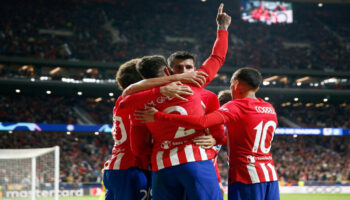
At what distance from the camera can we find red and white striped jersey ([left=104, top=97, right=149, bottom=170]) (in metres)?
Result: 3.93

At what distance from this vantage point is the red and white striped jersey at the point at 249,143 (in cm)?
382

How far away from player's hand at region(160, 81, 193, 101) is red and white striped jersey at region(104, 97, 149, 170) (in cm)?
80

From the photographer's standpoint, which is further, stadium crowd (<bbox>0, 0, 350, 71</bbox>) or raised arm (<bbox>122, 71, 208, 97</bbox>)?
stadium crowd (<bbox>0, 0, 350, 71</bbox>)

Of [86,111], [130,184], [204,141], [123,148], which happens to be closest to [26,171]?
[123,148]

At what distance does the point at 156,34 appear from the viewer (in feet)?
127

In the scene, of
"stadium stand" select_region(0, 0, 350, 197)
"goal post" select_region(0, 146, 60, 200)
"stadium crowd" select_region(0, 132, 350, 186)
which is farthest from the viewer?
"stadium stand" select_region(0, 0, 350, 197)

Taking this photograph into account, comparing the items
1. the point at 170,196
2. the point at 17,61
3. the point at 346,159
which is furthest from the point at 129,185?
the point at 346,159

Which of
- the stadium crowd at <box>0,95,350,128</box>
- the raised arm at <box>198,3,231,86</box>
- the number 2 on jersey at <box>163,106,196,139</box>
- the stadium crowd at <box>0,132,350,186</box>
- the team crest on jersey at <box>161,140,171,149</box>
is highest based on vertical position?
the stadium crowd at <box>0,95,350,128</box>

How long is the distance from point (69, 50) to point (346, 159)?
23.1m

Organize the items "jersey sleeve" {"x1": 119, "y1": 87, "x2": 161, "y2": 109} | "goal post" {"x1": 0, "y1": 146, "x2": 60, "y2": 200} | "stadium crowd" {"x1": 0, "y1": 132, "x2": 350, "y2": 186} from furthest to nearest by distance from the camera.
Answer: "stadium crowd" {"x1": 0, "y1": 132, "x2": 350, "y2": 186} → "goal post" {"x1": 0, "y1": 146, "x2": 60, "y2": 200} → "jersey sleeve" {"x1": 119, "y1": 87, "x2": 161, "y2": 109}

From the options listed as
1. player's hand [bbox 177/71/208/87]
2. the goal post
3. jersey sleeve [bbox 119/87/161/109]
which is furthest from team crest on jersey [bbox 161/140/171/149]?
the goal post

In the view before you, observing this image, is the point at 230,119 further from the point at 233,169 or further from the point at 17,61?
the point at 17,61

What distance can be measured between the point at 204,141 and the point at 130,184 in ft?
2.93

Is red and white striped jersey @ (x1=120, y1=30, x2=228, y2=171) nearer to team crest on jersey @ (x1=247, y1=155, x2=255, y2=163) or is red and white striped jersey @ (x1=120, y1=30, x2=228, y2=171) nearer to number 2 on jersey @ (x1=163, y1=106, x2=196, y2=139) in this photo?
number 2 on jersey @ (x1=163, y1=106, x2=196, y2=139)
